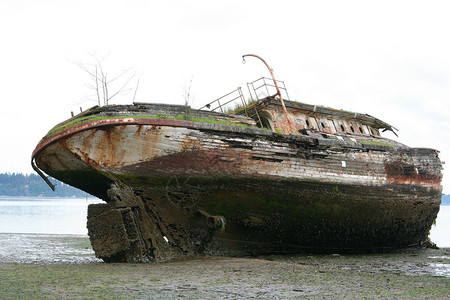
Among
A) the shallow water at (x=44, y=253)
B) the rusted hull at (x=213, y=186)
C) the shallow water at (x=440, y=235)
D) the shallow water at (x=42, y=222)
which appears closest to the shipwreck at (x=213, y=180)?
the rusted hull at (x=213, y=186)

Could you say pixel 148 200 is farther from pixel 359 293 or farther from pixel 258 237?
pixel 359 293

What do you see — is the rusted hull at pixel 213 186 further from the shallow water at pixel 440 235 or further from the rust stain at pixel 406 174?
the shallow water at pixel 440 235

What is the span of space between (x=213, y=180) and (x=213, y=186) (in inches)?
4.9

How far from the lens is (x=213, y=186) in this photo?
9109mm

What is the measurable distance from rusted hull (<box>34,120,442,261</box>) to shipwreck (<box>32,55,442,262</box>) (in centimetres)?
2

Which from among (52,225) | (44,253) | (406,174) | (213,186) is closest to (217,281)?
(213,186)

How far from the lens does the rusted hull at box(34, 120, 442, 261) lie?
333 inches

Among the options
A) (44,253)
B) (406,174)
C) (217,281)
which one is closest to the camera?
(217,281)

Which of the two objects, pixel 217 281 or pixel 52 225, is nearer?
pixel 217 281

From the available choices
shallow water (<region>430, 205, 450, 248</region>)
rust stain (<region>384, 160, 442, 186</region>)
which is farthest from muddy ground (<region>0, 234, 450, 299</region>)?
shallow water (<region>430, 205, 450, 248</region>)

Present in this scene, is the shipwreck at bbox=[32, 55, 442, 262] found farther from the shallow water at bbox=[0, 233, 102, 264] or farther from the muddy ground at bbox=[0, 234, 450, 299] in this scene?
the shallow water at bbox=[0, 233, 102, 264]

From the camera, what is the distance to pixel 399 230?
12859 millimetres

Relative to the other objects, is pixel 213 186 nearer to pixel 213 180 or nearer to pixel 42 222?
pixel 213 180

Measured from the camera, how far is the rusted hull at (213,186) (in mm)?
8469
